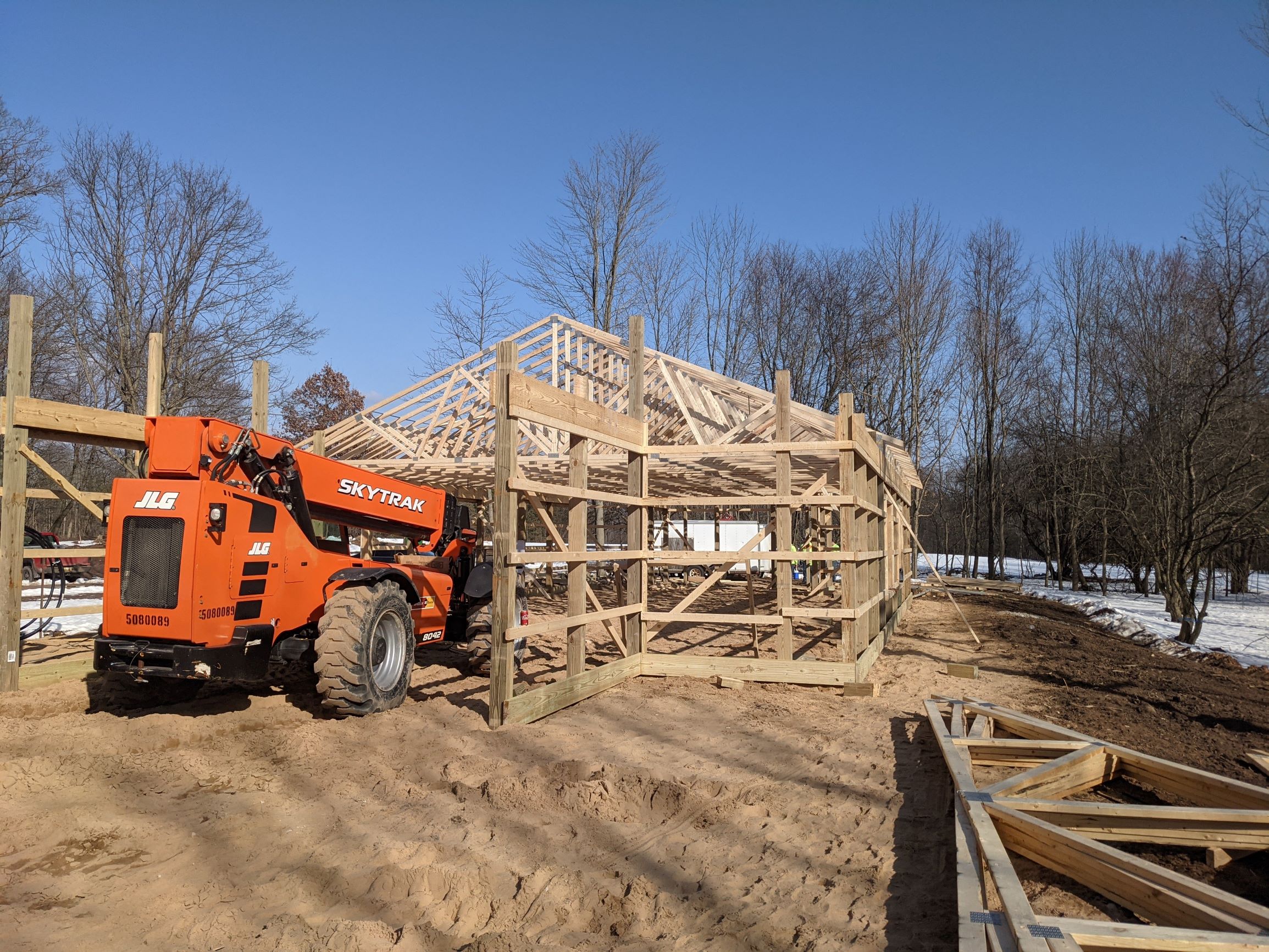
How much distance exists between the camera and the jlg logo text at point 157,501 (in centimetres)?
605

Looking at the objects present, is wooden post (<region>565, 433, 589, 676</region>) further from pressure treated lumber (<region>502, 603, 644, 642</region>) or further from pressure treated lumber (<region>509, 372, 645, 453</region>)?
pressure treated lumber (<region>509, 372, 645, 453</region>)

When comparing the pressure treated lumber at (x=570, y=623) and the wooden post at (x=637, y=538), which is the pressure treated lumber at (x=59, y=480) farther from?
the wooden post at (x=637, y=538)

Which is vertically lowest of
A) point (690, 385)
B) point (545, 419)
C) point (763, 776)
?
point (763, 776)

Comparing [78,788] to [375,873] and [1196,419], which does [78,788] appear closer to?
[375,873]

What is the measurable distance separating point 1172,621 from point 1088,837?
14265 millimetres

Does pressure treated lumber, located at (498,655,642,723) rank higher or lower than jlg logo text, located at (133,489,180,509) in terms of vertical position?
lower

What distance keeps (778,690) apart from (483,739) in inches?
148

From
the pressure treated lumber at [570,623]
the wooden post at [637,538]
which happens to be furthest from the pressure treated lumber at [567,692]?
the pressure treated lumber at [570,623]

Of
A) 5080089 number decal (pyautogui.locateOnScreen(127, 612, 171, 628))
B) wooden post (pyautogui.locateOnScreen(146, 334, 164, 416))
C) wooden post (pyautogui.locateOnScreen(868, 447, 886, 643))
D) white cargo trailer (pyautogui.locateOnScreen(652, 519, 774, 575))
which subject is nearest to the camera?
5080089 number decal (pyautogui.locateOnScreen(127, 612, 171, 628))

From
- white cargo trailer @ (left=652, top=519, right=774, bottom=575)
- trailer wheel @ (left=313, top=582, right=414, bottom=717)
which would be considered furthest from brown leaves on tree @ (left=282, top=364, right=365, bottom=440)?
trailer wheel @ (left=313, top=582, right=414, bottom=717)

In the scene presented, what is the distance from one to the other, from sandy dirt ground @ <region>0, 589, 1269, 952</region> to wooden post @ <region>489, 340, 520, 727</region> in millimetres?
398

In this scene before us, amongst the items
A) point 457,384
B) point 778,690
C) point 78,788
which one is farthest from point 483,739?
point 457,384

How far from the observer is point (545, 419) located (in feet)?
23.7

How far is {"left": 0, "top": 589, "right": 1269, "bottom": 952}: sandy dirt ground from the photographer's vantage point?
3527 mm
